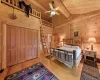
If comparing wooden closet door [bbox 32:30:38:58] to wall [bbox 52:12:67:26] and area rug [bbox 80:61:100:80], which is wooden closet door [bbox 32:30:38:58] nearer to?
wall [bbox 52:12:67:26]

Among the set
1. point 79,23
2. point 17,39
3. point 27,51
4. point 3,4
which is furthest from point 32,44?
point 79,23

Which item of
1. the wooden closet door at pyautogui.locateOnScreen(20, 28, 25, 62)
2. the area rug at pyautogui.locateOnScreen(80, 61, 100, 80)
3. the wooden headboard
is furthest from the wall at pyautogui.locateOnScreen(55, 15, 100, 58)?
the wooden closet door at pyautogui.locateOnScreen(20, 28, 25, 62)

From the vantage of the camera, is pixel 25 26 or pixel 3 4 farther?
pixel 25 26

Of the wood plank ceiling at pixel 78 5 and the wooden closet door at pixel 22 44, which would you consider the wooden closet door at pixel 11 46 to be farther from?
the wood plank ceiling at pixel 78 5

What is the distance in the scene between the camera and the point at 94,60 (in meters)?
4.67

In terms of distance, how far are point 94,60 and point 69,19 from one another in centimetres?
377

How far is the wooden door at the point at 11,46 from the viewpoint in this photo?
3693mm

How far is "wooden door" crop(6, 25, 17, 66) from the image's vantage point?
3693mm

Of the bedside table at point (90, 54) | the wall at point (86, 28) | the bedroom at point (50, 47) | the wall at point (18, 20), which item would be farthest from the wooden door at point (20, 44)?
the bedside table at point (90, 54)

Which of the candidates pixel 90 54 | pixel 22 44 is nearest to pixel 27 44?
pixel 22 44

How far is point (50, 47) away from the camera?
17.0 ft

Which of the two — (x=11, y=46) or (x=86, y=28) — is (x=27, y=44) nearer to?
(x=11, y=46)

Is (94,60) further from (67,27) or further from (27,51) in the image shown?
(27,51)

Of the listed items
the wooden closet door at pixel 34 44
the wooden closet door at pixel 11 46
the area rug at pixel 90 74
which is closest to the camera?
the area rug at pixel 90 74
